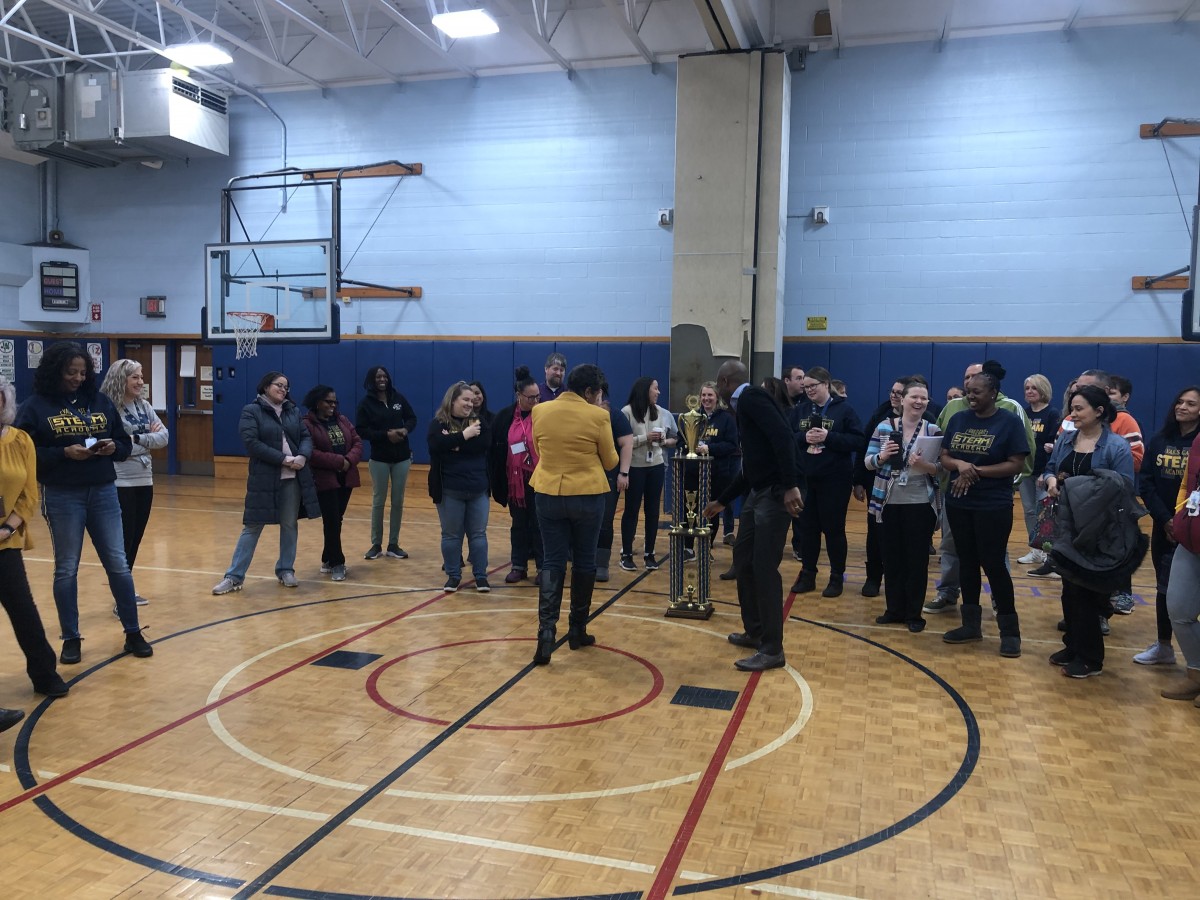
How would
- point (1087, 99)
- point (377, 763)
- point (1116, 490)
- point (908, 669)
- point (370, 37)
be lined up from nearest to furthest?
point (377, 763)
point (1116, 490)
point (908, 669)
point (1087, 99)
point (370, 37)

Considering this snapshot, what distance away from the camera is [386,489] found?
24.7 feet

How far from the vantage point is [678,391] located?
9.59m

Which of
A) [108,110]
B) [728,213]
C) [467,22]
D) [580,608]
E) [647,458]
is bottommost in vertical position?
[580,608]

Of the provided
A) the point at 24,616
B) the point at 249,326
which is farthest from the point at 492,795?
the point at 249,326

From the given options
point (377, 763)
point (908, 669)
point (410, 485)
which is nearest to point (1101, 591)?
point (908, 669)

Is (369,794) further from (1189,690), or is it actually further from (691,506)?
(1189,690)

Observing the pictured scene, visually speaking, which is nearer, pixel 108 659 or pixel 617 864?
pixel 617 864

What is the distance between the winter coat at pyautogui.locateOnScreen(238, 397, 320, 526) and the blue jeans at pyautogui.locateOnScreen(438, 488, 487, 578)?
100 centimetres

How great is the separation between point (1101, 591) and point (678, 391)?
5.60 meters

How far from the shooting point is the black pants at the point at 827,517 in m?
6.25

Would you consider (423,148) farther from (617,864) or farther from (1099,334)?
(617,864)

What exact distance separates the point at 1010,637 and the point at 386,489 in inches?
189

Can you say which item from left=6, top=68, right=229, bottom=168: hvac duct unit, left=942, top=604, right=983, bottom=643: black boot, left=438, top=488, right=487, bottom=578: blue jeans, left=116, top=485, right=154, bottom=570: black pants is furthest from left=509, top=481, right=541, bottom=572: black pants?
left=6, top=68, right=229, bottom=168: hvac duct unit

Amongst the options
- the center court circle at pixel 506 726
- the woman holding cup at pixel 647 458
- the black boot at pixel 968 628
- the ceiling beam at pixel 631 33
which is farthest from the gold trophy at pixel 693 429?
the ceiling beam at pixel 631 33
